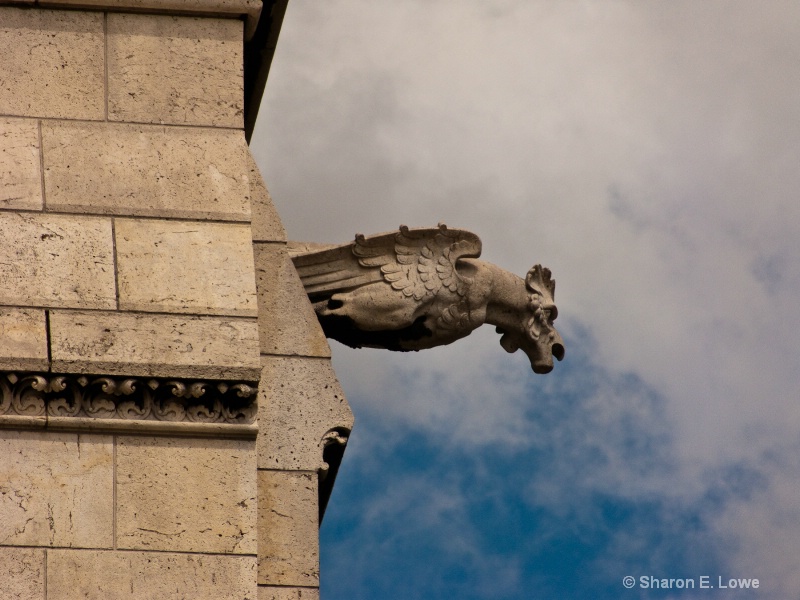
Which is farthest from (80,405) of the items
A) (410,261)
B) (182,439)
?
(410,261)

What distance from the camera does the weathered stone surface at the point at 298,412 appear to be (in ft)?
46.4

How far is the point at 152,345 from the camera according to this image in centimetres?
1345

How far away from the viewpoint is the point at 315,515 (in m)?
14.0

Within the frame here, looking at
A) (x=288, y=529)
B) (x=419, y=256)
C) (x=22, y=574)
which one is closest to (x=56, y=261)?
(x=22, y=574)

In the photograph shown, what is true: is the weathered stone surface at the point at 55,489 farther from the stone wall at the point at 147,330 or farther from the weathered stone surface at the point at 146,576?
the weathered stone surface at the point at 146,576

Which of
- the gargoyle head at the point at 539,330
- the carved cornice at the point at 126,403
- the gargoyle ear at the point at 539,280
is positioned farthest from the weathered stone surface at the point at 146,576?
the gargoyle ear at the point at 539,280

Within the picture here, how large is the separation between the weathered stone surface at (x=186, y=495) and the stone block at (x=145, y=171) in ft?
5.34

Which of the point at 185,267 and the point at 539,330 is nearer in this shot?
the point at 185,267

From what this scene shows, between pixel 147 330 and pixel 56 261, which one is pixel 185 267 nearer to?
pixel 147 330

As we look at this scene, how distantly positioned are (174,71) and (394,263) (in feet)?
6.68

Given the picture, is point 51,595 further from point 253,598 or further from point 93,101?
point 93,101

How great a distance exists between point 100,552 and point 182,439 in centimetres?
89

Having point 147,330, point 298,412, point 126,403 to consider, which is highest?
point 147,330

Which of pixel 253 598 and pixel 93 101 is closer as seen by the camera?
pixel 253 598
